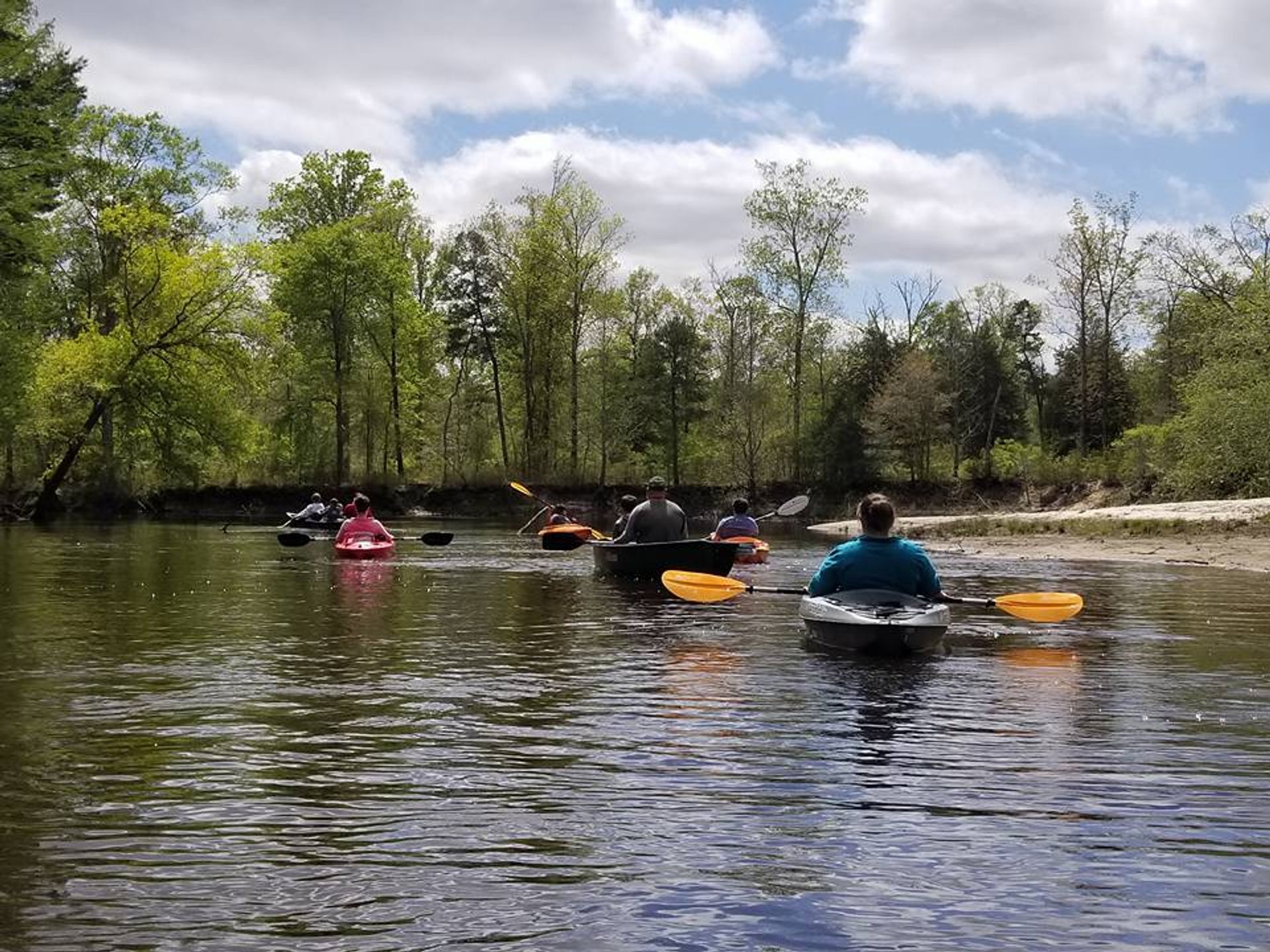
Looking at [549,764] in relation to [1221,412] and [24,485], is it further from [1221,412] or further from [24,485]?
[24,485]

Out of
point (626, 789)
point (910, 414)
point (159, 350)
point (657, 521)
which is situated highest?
point (159, 350)

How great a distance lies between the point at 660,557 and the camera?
18.8 metres

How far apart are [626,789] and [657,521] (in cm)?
1300

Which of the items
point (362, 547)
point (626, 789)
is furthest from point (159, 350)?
point (626, 789)

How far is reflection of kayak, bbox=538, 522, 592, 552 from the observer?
89.2ft

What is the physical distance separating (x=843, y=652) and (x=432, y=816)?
6.31 meters

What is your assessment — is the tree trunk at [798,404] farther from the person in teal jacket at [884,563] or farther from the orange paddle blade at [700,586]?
the person in teal jacket at [884,563]

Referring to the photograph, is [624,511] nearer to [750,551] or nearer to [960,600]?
[750,551]

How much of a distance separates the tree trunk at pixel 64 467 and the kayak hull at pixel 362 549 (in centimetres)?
2361

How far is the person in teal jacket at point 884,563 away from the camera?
37.6 ft

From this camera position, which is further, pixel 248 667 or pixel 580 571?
pixel 580 571

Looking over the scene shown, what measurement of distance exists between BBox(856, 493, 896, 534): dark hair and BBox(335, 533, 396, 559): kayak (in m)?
14.8

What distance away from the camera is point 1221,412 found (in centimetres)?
3600

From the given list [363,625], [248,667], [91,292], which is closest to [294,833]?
[248,667]
